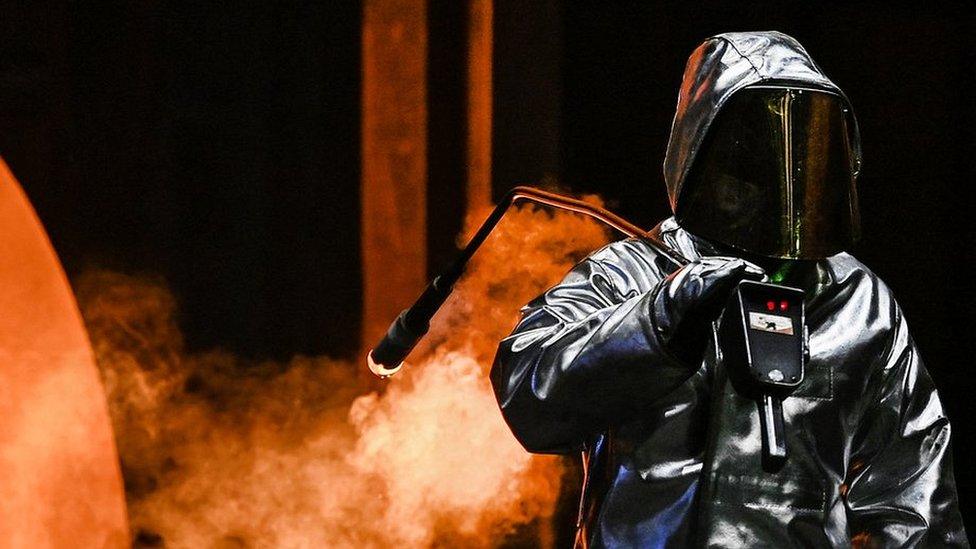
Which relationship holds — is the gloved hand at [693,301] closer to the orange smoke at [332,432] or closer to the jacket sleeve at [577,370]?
the jacket sleeve at [577,370]

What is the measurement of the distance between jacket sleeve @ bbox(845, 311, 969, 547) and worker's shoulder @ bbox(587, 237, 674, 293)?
38 cm

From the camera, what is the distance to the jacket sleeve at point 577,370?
158 centimetres

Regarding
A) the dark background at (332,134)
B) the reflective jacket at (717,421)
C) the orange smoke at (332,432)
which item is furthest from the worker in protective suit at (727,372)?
the orange smoke at (332,432)

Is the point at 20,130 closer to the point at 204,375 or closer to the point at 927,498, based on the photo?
the point at 204,375

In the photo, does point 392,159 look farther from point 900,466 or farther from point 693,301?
point 693,301

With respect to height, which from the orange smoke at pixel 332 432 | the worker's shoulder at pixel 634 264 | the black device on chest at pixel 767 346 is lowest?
the orange smoke at pixel 332 432

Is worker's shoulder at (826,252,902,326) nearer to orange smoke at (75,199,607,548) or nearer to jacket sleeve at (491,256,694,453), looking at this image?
jacket sleeve at (491,256,694,453)

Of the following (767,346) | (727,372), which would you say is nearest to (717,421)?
(727,372)

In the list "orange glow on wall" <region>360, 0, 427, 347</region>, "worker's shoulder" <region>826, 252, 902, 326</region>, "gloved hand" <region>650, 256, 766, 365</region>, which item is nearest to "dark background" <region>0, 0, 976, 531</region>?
"orange glow on wall" <region>360, 0, 427, 347</region>

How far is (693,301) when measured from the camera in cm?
152

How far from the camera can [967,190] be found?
379 centimetres

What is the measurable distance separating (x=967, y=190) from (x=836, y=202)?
2036 mm

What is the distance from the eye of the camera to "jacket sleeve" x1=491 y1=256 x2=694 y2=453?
1575 mm

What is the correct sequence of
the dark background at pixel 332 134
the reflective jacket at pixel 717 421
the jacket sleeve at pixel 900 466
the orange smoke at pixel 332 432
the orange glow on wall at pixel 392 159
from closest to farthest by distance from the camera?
the reflective jacket at pixel 717 421 → the jacket sleeve at pixel 900 466 → the dark background at pixel 332 134 → the orange smoke at pixel 332 432 → the orange glow on wall at pixel 392 159
